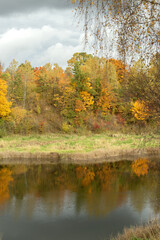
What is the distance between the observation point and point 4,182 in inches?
674

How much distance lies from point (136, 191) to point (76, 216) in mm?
4560

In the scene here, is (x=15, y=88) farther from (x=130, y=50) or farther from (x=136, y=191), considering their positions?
(x=130, y=50)

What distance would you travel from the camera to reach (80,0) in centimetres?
467

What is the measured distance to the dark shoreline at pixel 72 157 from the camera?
71.4 ft

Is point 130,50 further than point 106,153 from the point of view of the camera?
No

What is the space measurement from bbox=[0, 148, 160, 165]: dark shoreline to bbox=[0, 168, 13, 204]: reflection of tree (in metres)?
2.24

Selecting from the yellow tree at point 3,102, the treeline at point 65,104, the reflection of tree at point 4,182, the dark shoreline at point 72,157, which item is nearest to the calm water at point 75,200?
the reflection of tree at point 4,182

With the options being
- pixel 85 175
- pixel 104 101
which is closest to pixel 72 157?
pixel 85 175

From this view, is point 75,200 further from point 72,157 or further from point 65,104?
point 65,104

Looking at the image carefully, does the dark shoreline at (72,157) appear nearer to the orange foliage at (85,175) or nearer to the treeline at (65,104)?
the orange foliage at (85,175)

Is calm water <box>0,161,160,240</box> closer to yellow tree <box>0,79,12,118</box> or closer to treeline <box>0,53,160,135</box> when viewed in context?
yellow tree <box>0,79,12,118</box>

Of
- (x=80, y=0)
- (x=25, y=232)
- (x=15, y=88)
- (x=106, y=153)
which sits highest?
(x=15, y=88)

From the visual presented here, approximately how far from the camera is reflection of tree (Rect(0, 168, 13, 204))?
14.2m

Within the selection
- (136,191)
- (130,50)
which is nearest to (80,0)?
(130,50)
